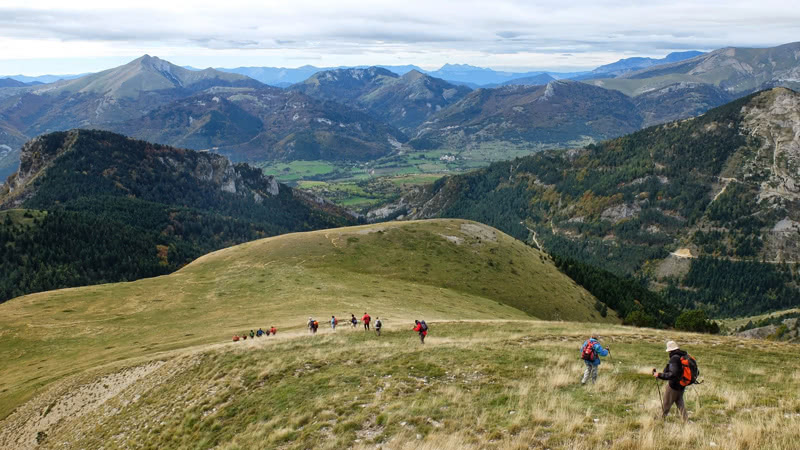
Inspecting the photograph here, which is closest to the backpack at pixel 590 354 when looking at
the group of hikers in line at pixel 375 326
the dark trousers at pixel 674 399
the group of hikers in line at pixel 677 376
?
the group of hikers in line at pixel 677 376

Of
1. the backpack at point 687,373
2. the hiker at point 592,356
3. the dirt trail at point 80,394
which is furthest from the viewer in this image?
the dirt trail at point 80,394

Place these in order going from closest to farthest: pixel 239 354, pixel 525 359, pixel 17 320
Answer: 1. pixel 525 359
2. pixel 239 354
3. pixel 17 320

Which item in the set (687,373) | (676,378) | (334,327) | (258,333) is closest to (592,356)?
(676,378)

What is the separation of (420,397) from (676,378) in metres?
12.1

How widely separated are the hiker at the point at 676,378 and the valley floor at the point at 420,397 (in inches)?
27.2

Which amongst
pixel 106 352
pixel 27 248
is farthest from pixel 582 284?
pixel 27 248

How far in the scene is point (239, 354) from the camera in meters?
36.7

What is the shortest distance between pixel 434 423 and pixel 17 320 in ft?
254

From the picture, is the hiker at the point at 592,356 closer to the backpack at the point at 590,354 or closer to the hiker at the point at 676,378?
the backpack at the point at 590,354

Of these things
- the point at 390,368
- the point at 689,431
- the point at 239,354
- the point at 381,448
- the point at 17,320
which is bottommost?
the point at 17,320

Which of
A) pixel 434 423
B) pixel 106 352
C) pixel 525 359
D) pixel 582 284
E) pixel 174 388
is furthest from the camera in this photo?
pixel 582 284

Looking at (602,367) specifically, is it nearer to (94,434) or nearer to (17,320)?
(94,434)

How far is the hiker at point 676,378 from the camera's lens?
1662cm

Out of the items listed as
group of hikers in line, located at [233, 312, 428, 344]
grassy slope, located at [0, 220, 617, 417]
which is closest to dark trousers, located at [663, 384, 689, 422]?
group of hikers in line, located at [233, 312, 428, 344]
